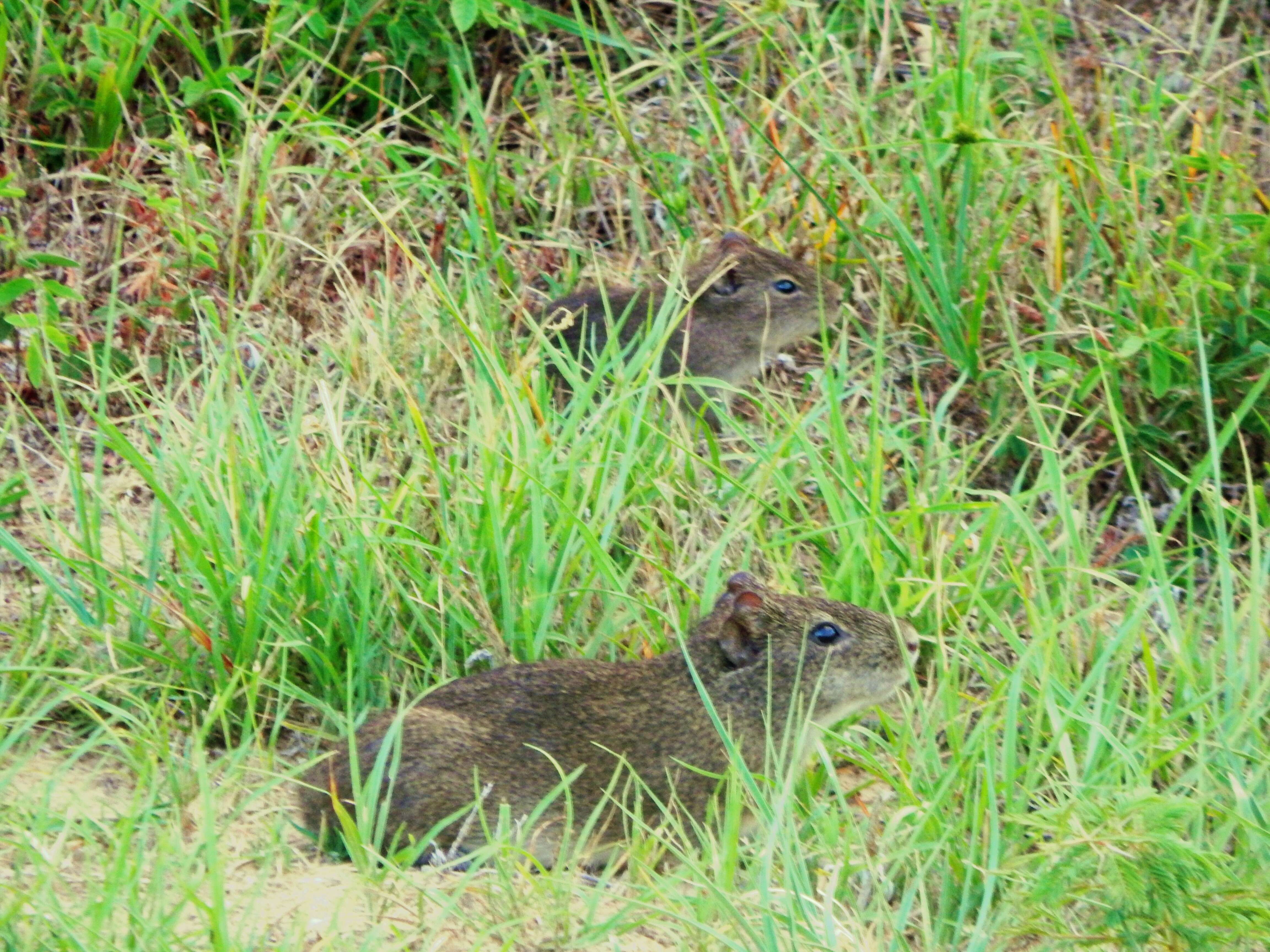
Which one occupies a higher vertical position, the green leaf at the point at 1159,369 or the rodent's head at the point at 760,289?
the green leaf at the point at 1159,369

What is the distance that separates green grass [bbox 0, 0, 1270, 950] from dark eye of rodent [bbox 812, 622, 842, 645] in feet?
0.85

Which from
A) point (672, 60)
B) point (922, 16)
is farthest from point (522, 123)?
point (922, 16)

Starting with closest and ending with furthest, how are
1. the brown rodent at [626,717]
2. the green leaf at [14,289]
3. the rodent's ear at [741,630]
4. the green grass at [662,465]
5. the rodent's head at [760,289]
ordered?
the green grass at [662,465] → the brown rodent at [626,717] → the rodent's ear at [741,630] → the green leaf at [14,289] → the rodent's head at [760,289]

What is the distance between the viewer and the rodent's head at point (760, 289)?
6.24 metres

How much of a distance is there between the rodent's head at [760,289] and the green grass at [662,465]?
255 millimetres

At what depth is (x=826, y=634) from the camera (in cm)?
438

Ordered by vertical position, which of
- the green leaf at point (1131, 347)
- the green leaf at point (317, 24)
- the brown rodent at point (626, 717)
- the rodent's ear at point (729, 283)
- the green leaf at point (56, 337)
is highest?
the green leaf at point (317, 24)

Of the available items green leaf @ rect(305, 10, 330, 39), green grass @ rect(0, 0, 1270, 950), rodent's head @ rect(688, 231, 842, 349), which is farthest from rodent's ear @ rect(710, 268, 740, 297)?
green leaf @ rect(305, 10, 330, 39)

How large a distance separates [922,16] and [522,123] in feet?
6.05

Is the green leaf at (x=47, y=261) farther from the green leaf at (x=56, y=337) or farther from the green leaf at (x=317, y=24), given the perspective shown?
the green leaf at (x=317, y=24)

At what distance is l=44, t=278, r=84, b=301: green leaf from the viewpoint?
571 cm

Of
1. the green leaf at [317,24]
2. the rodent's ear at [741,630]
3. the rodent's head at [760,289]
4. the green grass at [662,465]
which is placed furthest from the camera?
the green leaf at [317,24]

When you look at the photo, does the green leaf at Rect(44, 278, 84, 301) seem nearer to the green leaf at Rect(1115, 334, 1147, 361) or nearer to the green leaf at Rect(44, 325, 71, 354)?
the green leaf at Rect(44, 325, 71, 354)

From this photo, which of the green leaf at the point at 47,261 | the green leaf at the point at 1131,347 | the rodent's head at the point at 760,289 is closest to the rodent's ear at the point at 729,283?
the rodent's head at the point at 760,289
